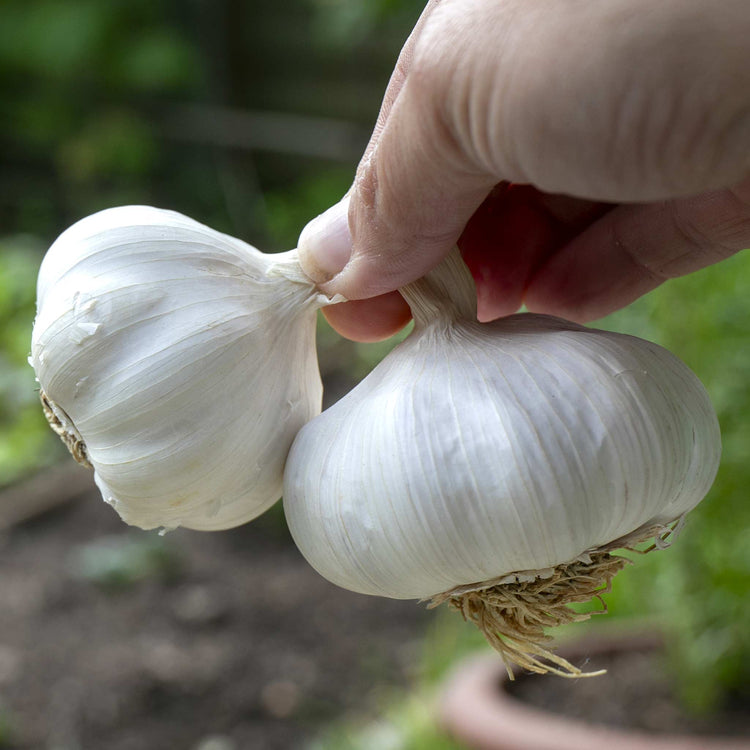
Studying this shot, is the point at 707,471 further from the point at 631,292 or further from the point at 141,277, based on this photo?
the point at 141,277

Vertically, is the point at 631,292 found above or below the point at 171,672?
above

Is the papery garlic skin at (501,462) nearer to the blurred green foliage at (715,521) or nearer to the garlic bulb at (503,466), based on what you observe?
the garlic bulb at (503,466)

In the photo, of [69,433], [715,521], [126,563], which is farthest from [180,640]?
[69,433]

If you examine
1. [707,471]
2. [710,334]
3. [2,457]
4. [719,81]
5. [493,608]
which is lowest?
[2,457]

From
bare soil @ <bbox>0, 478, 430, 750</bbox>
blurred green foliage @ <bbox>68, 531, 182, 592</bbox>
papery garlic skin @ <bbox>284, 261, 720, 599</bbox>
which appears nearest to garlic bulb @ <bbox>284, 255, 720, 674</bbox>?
papery garlic skin @ <bbox>284, 261, 720, 599</bbox>

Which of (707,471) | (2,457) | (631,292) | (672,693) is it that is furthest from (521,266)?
(2,457)

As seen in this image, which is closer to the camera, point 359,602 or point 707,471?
point 707,471

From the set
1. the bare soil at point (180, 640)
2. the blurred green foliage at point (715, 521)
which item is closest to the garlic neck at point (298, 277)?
the blurred green foliage at point (715, 521)
